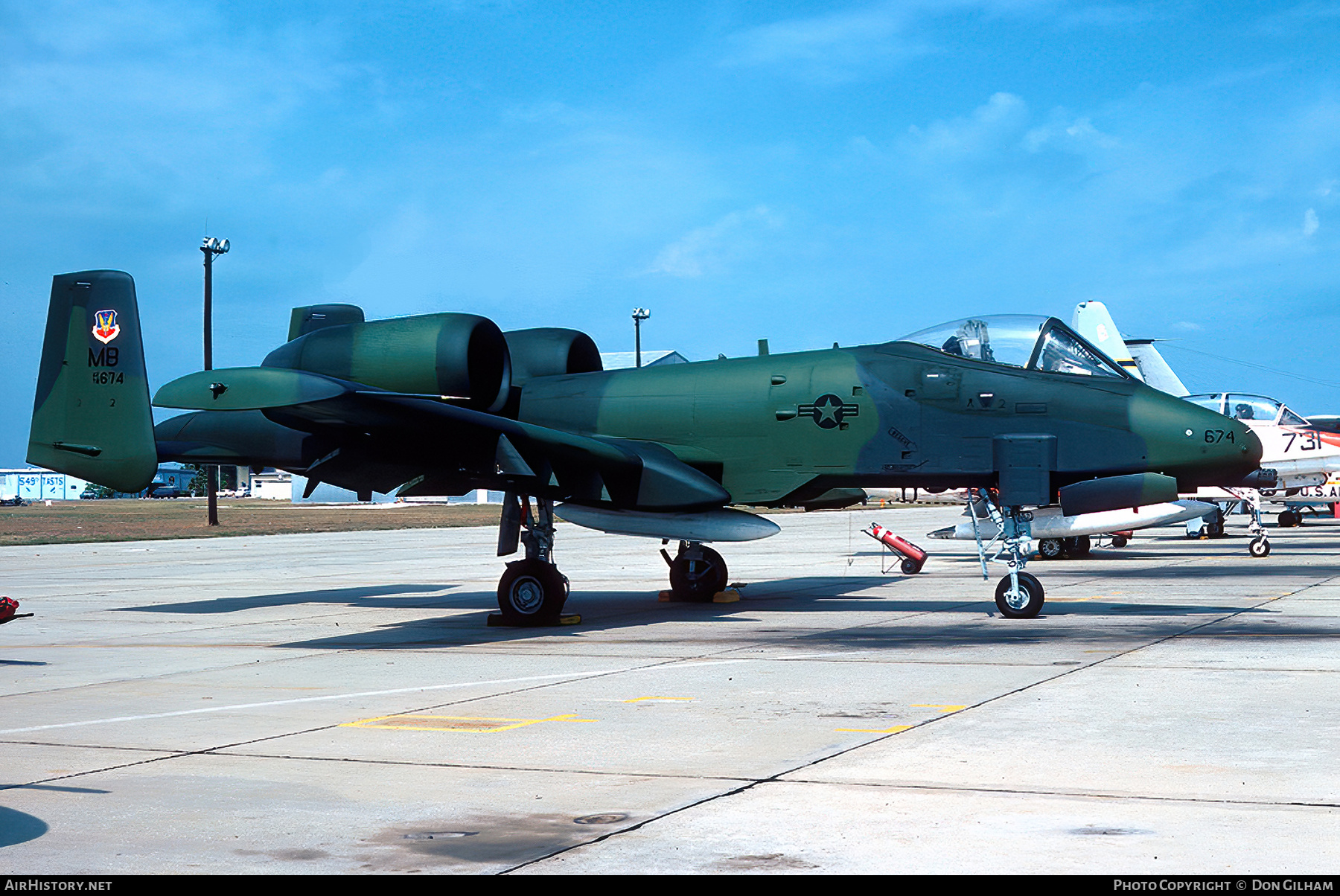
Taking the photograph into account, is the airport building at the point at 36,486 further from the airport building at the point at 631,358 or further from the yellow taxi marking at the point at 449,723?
the yellow taxi marking at the point at 449,723

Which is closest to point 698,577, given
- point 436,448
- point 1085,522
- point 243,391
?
point 436,448

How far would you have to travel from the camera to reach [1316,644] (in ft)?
37.2

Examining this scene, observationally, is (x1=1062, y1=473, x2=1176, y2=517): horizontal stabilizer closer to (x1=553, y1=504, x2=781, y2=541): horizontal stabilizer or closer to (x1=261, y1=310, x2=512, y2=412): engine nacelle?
(x1=553, y1=504, x2=781, y2=541): horizontal stabilizer

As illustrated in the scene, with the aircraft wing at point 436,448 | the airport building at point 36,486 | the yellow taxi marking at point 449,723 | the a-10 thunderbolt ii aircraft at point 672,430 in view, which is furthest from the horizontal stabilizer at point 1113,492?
the airport building at point 36,486

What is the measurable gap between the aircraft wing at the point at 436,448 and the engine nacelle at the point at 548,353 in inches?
78.2

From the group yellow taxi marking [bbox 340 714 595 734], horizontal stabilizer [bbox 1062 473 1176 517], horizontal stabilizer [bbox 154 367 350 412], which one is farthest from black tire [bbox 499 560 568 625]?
yellow taxi marking [bbox 340 714 595 734]

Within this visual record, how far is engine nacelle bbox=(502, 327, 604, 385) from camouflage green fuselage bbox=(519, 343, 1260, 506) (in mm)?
694

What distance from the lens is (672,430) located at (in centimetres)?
1555

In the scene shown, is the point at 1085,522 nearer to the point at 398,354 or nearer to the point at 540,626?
the point at 540,626

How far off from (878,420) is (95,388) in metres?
9.20

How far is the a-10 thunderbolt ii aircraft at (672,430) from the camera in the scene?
13.2m

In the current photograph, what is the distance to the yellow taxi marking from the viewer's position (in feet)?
25.6

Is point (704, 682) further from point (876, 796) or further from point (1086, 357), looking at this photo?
point (1086, 357)
